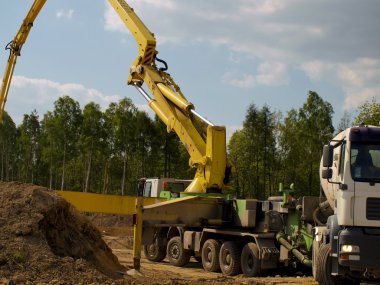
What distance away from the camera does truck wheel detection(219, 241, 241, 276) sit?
17.4 meters

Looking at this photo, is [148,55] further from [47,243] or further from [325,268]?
[325,268]

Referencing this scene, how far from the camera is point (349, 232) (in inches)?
406

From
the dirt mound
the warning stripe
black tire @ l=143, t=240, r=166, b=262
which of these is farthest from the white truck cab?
the dirt mound

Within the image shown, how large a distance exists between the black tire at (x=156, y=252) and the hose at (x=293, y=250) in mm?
5965

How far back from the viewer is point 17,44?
24.6 metres

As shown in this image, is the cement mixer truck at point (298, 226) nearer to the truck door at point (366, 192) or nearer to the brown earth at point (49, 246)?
the truck door at point (366, 192)

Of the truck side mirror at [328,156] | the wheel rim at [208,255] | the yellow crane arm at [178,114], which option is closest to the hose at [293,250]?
the wheel rim at [208,255]

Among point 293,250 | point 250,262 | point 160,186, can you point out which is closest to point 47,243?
point 293,250

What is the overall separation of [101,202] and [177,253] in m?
4.27

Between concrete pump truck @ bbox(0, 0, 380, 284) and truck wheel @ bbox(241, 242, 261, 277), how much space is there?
29 mm

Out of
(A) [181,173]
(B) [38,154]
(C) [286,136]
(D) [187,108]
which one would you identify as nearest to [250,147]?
(C) [286,136]

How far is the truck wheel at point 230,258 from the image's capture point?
17.4 metres

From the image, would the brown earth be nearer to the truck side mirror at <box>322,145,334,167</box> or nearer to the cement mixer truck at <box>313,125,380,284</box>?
the cement mixer truck at <box>313,125,380,284</box>

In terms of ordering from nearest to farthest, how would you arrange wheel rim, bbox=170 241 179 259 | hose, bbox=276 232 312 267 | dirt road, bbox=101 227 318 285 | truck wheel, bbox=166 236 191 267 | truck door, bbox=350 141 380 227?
1. truck door, bbox=350 141 380 227
2. dirt road, bbox=101 227 318 285
3. hose, bbox=276 232 312 267
4. truck wheel, bbox=166 236 191 267
5. wheel rim, bbox=170 241 179 259
